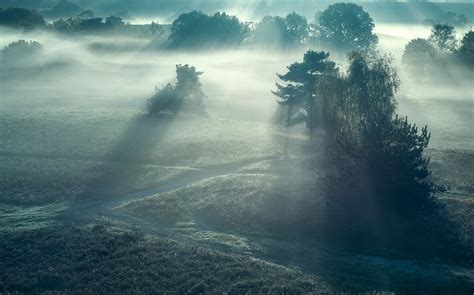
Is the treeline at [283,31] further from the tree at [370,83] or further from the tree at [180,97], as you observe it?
the tree at [370,83]

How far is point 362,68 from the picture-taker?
189ft

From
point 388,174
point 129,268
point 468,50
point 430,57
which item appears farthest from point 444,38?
point 129,268

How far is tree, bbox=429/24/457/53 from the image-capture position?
132000mm

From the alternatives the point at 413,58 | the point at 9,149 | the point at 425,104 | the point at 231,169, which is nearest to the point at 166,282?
the point at 231,169

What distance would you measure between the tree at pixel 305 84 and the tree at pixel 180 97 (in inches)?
797

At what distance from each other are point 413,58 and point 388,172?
92.3 metres

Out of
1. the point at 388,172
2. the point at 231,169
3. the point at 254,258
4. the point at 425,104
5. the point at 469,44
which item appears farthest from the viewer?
the point at 469,44

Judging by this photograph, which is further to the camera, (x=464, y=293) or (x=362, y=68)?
(x=362, y=68)

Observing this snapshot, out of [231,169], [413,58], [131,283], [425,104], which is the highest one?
[413,58]

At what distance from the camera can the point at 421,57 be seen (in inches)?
4710

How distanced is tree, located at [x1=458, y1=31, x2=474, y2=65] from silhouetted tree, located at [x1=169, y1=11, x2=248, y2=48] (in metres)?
82.4

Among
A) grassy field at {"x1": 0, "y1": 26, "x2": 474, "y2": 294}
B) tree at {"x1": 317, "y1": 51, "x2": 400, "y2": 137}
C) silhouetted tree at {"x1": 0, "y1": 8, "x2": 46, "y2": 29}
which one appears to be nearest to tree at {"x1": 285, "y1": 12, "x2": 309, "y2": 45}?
grassy field at {"x1": 0, "y1": 26, "x2": 474, "y2": 294}

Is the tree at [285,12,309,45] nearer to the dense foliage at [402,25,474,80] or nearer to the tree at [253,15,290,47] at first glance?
the tree at [253,15,290,47]

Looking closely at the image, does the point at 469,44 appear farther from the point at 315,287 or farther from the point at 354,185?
the point at 315,287
